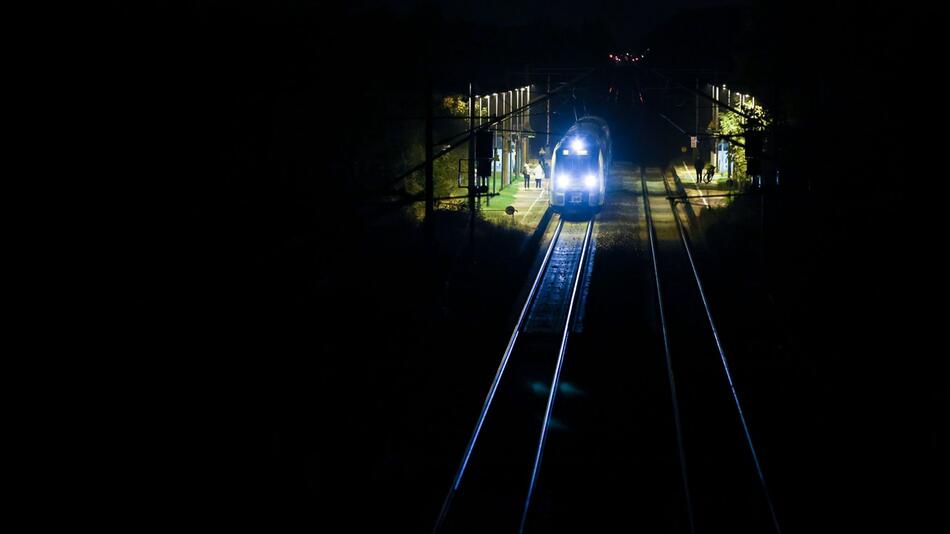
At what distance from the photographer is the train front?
3300 centimetres

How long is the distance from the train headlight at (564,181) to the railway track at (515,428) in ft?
41.6

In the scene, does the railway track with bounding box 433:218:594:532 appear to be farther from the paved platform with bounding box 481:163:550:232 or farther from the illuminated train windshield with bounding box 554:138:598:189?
the illuminated train windshield with bounding box 554:138:598:189

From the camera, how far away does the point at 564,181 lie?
109 feet

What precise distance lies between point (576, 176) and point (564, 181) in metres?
0.45

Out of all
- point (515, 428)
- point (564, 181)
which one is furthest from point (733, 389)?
point (564, 181)

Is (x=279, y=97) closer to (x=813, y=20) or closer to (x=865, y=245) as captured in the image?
(x=865, y=245)

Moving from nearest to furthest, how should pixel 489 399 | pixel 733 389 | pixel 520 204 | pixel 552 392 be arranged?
pixel 489 399
pixel 552 392
pixel 733 389
pixel 520 204

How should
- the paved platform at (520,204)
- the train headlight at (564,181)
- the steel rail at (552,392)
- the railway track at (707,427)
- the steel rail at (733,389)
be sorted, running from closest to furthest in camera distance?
1. the railway track at (707,427)
2. the steel rail at (733,389)
3. the steel rail at (552,392)
4. the paved platform at (520,204)
5. the train headlight at (564,181)

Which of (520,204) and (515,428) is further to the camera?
(520,204)

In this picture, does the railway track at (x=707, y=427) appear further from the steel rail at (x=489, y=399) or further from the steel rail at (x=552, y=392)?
the steel rail at (x=489, y=399)

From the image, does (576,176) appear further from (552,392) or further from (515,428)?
(515,428)

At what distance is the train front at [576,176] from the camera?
3300 cm

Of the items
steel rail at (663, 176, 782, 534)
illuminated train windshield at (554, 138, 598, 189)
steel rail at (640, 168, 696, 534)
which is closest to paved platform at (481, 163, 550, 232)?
illuminated train windshield at (554, 138, 598, 189)

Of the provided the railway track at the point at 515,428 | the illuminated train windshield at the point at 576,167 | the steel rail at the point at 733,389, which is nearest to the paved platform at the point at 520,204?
the illuminated train windshield at the point at 576,167
